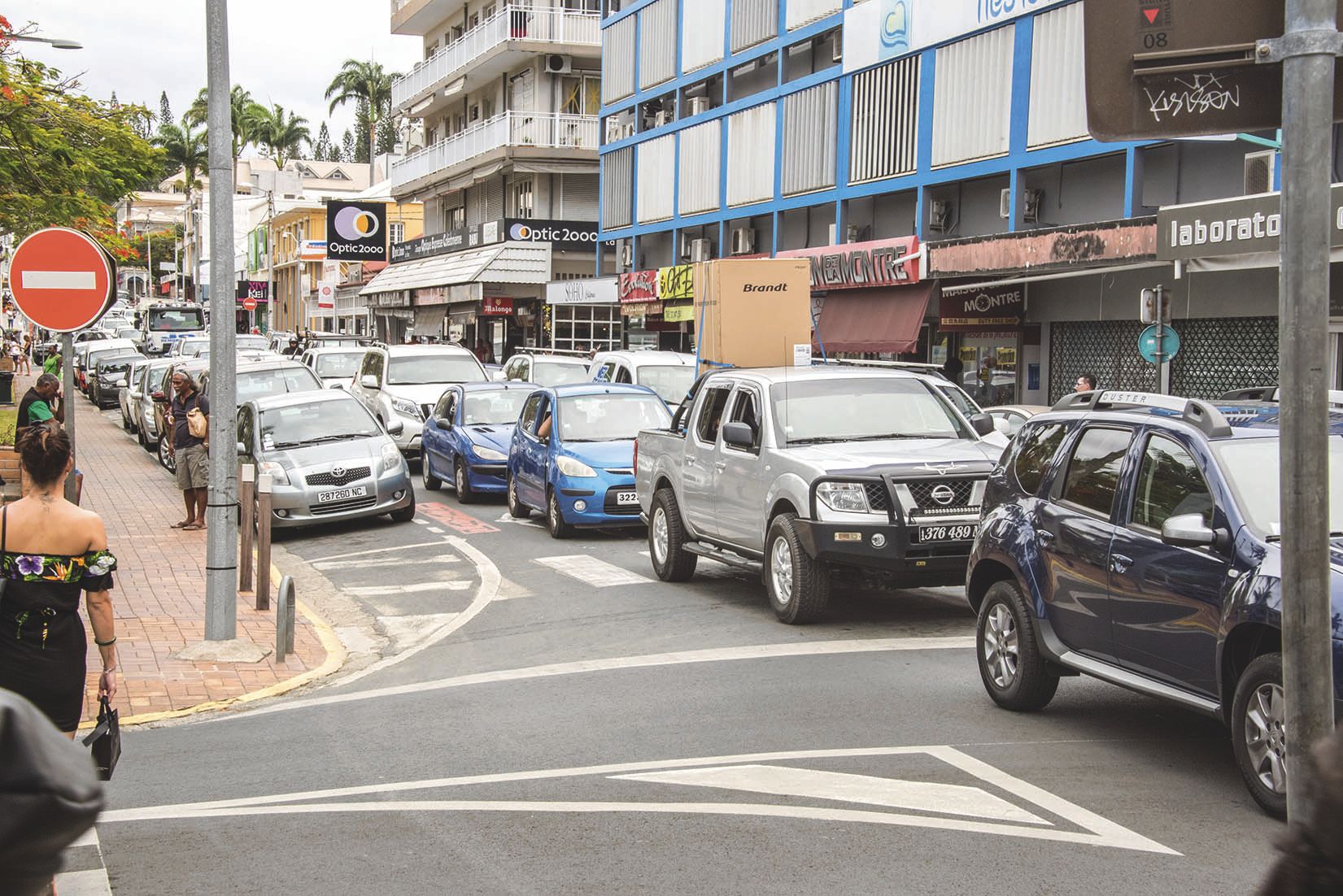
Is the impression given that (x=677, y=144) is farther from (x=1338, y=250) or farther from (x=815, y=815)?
(x=815, y=815)

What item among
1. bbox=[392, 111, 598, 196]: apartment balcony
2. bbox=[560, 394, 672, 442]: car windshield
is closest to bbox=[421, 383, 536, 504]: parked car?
bbox=[560, 394, 672, 442]: car windshield

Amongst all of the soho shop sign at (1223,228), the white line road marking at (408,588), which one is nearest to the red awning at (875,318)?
the soho shop sign at (1223,228)

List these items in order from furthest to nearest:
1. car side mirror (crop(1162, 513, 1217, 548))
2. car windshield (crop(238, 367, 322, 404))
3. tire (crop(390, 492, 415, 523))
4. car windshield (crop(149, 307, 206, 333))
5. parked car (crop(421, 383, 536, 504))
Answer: car windshield (crop(149, 307, 206, 333)) < car windshield (crop(238, 367, 322, 404)) < parked car (crop(421, 383, 536, 504)) < tire (crop(390, 492, 415, 523)) < car side mirror (crop(1162, 513, 1217, 548))

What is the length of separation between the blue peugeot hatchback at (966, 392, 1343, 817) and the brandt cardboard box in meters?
11.2

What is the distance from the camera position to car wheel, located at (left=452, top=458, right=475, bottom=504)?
20609 mm

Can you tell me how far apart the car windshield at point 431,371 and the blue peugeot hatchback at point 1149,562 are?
1858 cm

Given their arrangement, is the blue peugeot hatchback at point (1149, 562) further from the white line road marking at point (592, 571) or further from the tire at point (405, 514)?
the tire at point (405, 514)

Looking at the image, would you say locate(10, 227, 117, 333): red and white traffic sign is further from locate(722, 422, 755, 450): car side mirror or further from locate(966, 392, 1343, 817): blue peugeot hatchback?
locate(966, 392, 1343, 817): blue peugeot hatchback

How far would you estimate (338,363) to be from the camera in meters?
32.5

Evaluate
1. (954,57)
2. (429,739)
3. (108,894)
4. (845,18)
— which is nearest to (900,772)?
(429,739)

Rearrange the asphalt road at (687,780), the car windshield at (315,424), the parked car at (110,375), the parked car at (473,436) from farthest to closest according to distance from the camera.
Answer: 1. the parked car at (110,375)
2. the parked car at (473,436)
3. the car windshield at (315,424)
4. the asphalt road at (687,780)

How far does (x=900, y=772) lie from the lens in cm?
702

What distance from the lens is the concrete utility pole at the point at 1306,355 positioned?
3.58 m

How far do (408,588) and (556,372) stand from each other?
12.9 meters
